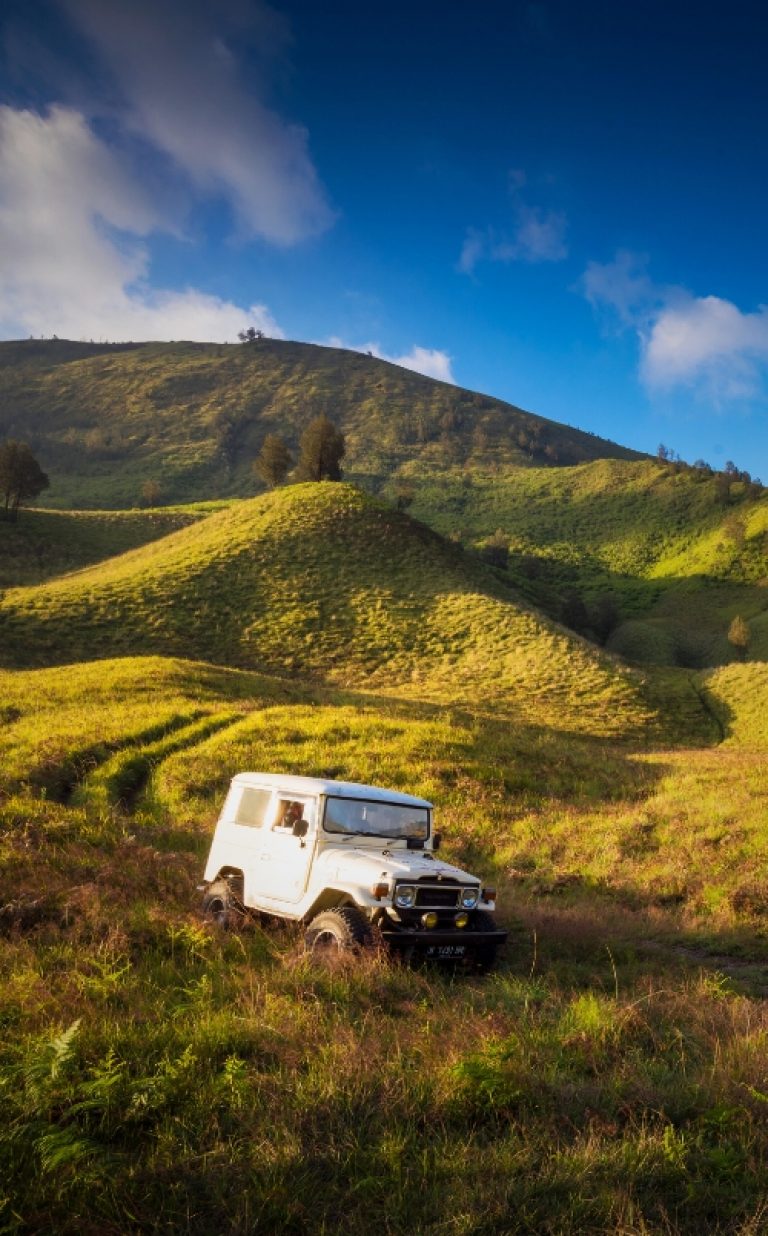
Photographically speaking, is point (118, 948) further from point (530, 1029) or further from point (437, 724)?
point (437, 724)

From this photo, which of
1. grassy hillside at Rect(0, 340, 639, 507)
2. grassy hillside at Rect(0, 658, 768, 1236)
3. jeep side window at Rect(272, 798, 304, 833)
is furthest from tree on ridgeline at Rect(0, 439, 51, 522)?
jeep side window at Rect(272, 798, 304, 833)

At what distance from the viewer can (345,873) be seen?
9477 mm

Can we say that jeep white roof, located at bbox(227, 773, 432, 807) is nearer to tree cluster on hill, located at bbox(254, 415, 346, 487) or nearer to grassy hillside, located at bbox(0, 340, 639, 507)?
tree cluster on hill, located at bbox(254, 415, 346, 487)

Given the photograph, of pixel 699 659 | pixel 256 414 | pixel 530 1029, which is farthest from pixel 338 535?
pixel 256 414

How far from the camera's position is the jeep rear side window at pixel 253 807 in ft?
36.9

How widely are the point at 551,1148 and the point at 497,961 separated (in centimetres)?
571

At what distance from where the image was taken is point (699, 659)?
78.6 meters

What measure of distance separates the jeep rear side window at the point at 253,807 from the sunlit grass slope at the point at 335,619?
3238cm

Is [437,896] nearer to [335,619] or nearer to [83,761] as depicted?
[83,761]

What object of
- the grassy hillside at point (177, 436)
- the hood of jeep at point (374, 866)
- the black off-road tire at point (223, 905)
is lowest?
the black off-road tire at point (223, 905)

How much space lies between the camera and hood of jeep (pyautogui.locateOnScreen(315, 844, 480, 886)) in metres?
9.12

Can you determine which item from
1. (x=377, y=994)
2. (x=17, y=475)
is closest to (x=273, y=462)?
(x=17, y=475)

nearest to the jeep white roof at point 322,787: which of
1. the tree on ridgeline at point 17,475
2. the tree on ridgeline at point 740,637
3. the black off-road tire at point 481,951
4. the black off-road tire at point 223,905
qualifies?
the black off-road tire at point 223,905

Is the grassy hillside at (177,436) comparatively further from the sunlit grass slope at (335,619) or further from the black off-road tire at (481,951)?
the black off-road tire at (481,951)
